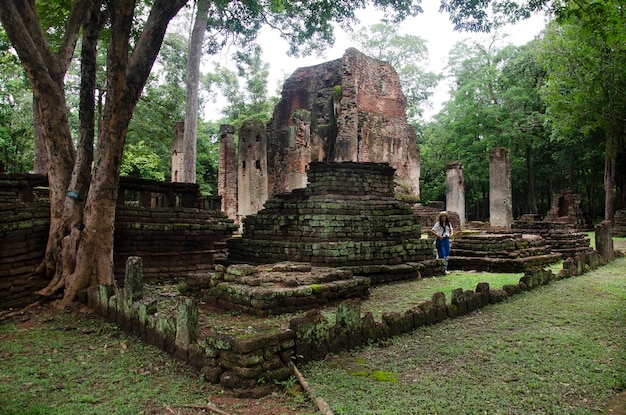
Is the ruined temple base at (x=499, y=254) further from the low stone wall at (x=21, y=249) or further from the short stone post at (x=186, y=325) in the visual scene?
the low stone wall at (x=21, y=249)

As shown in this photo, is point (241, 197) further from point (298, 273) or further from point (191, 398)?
point (191, 398)

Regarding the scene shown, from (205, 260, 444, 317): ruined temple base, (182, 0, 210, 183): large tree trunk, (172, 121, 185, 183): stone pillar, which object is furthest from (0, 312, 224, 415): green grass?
(172, 121, 185, 183): stone pillar

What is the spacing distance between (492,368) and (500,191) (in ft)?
54.1

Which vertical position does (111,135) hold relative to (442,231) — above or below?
above

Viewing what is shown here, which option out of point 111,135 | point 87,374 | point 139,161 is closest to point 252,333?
point 87,374

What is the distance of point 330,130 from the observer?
21.1 metres

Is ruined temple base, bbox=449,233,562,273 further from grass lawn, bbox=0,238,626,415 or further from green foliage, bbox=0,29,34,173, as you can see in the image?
green foliage, bbox=0,29,34,173

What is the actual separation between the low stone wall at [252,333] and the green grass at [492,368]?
171 mm

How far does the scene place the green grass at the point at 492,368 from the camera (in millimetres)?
3072

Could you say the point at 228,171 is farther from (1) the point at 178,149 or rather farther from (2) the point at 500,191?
(2) the point at 500,191

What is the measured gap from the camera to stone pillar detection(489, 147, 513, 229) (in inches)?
731

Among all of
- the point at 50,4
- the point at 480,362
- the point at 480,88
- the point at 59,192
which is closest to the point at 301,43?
the point at 50,4

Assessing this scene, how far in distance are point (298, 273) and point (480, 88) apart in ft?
91.4

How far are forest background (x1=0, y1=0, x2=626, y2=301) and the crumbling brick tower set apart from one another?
179 inches
